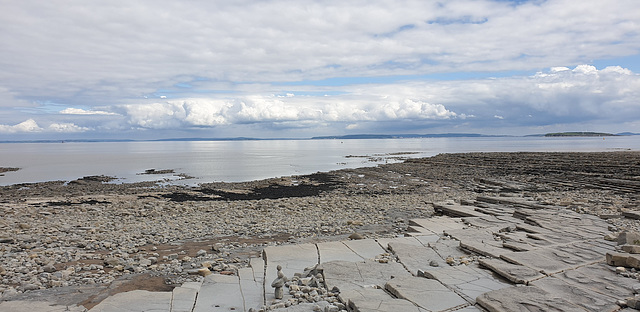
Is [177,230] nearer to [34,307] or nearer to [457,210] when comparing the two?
[34,307]

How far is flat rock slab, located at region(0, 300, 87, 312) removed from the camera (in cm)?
636

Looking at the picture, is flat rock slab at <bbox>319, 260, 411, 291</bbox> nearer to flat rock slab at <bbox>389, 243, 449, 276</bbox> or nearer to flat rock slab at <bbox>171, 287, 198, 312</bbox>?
flat rock slab at <bbox>389, 243, 449, 276</bbox>

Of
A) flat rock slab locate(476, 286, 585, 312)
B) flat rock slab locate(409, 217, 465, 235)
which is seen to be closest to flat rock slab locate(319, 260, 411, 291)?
flat rock slab locate(476, 286, 585, 312)

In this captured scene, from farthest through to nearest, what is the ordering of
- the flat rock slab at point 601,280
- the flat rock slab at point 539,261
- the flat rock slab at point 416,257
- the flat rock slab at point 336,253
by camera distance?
the flat rock slab at point 336,253 < the flat rock slab at point 416,257 < the flat rock slab at point 539,261 < the flat rock slab at point 601,280

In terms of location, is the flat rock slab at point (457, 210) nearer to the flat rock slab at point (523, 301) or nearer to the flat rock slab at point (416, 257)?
the flat rock slab at point (416, 257)

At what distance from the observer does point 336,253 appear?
30.4 feet

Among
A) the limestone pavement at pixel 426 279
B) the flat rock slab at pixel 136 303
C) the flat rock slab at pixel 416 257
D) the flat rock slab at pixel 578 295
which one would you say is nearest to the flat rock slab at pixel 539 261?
the limestone pavement at pixel 426 279

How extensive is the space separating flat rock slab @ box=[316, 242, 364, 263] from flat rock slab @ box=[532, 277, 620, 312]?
3.70 m

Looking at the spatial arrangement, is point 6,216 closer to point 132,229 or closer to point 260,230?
point 132,229

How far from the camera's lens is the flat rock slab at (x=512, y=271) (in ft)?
22.2

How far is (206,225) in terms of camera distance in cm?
1545

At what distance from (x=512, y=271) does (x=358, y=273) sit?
2.84 meters

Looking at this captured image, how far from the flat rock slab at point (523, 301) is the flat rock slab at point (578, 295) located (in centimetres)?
18

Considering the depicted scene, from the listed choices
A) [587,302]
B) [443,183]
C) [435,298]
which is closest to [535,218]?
[587,302]
